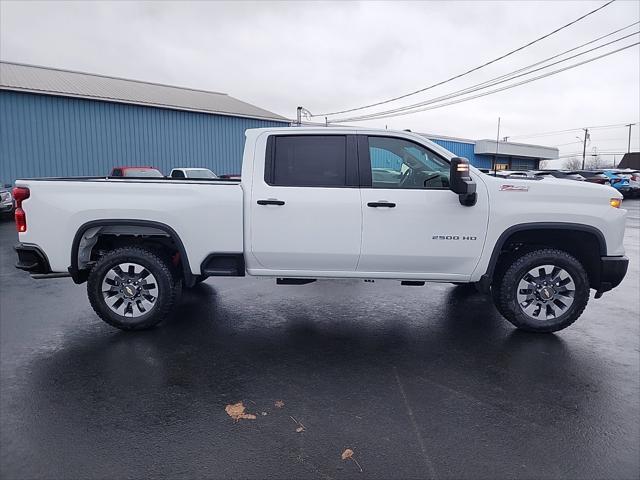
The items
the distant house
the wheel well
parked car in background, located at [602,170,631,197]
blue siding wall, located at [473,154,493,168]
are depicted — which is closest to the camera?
the wheel well

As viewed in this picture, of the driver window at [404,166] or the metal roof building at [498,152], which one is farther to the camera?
the metal roof building at [498,152]

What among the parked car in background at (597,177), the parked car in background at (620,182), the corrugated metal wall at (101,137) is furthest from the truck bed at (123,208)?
the parked car in background at (620,182)

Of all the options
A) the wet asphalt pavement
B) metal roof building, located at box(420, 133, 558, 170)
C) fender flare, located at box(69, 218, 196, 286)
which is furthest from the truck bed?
A: metal roof building, located at box(420, 133, 558, 170)

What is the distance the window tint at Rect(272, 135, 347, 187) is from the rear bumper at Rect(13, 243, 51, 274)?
8.04 feet

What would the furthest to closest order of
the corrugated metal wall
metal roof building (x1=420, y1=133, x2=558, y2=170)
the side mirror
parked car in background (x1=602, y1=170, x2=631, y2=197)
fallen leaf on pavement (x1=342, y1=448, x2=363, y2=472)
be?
metal roof building (x1=420, y1=133, x2=558, y2=170) → parked car in background (x1=602, y1=170, x2=631, y2=197) → the corrugated metal wall → the side mirror → fallen leaf on pavement (x1=342, y1=448, x2=363, y2=472)

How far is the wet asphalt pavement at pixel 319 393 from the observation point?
2791 mm

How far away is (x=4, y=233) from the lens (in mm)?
12664

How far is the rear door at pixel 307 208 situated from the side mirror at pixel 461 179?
3.09ft

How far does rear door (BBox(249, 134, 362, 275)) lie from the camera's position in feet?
15.6

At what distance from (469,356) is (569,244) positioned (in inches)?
72.6

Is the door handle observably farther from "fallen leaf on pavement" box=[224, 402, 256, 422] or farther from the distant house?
the distant house

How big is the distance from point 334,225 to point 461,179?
1.31 metres

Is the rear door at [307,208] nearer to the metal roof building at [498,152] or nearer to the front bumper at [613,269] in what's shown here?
the front bumper at [613,269]

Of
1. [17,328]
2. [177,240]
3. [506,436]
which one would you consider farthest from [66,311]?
[506,436]
